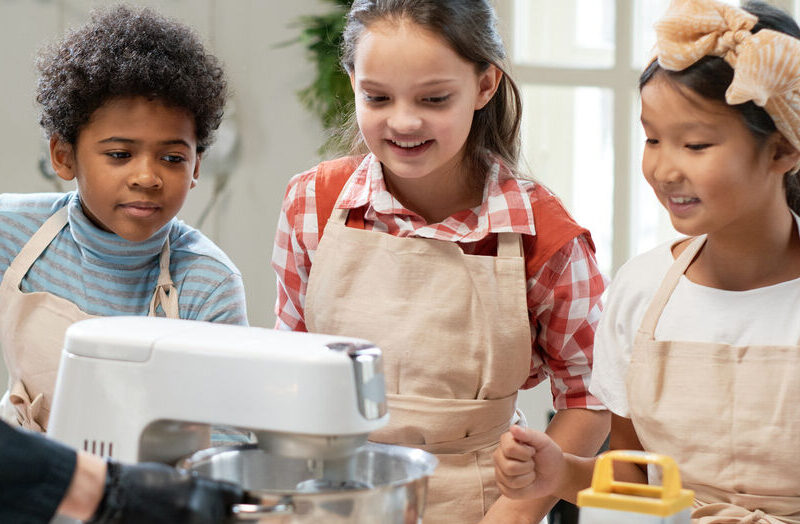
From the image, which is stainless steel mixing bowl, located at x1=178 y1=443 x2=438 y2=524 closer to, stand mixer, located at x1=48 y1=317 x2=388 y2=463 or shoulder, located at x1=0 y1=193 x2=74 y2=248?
stand mixer, located at x1=48 y1=317 x2=388 y2=463

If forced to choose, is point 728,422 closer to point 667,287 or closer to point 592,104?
point 667,287

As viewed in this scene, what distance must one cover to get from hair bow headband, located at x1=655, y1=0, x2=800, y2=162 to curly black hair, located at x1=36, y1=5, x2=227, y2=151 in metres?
0.67

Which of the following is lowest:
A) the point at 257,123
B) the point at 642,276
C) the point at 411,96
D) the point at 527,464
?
the point at 527,464

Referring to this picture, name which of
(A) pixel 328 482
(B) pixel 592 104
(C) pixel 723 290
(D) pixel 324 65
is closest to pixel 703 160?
(C) pixel 723 290

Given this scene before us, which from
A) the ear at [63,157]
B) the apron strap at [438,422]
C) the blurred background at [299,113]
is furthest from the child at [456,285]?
the blurred background at [299,113]

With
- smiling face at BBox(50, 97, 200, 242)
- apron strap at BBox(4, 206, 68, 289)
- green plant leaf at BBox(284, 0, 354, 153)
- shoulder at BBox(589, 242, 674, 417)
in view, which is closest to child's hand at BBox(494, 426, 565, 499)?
shoulder at BBox(589, 242, 674, 417)

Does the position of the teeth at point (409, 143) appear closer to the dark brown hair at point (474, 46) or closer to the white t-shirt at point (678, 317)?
the dark brown hair at point (474, 46)

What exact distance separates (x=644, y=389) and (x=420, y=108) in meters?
0.45

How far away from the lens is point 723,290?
4.00 ft

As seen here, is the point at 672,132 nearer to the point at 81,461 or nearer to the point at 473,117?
the point at 473,117

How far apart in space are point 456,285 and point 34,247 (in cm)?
62

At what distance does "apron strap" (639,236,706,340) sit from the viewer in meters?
1.24

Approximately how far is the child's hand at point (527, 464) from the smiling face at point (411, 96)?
382 millimetres

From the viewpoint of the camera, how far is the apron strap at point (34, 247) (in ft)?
4.68
